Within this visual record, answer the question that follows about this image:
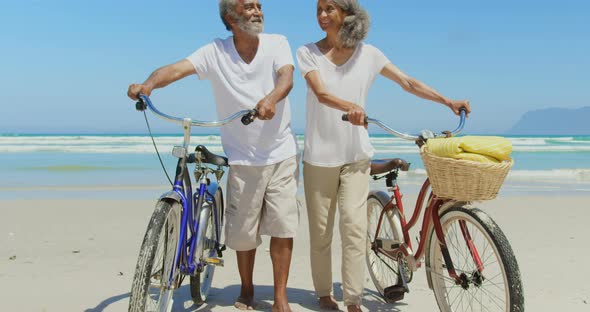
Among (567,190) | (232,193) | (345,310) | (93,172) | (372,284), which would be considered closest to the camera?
(232,193)

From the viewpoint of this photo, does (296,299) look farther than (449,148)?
Yes

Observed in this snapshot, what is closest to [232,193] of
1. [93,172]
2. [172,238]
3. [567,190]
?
[172,238]

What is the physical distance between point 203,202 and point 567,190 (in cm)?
997

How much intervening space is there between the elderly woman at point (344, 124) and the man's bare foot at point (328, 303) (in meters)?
0.30

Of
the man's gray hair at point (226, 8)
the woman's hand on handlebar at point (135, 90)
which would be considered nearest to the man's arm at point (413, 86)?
the man's gray hair at point (226, 8)

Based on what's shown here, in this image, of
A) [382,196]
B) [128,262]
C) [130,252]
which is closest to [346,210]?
[382,196]

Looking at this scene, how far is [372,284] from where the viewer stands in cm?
475

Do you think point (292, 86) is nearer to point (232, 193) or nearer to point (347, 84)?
point (347, 84)

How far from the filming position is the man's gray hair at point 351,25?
3.62 meters

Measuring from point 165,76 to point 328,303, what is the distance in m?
1.85

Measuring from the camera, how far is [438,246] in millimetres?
3494

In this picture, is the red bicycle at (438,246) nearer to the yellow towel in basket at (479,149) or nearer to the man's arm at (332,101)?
the man's arm at (332,101)

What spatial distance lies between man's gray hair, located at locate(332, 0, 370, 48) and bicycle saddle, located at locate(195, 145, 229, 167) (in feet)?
3.37

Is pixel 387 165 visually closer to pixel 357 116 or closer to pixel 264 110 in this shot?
pixel 357 116
